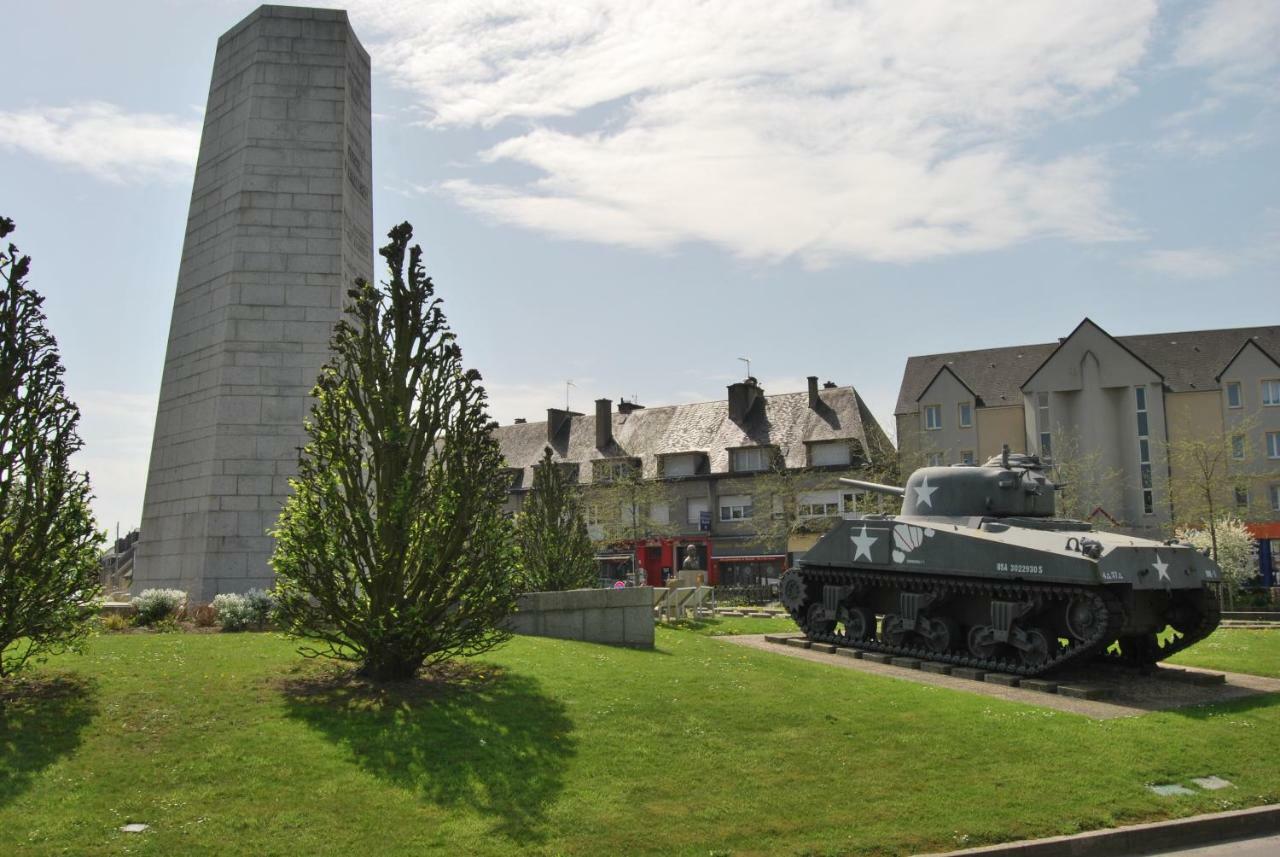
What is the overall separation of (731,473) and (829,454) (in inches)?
200

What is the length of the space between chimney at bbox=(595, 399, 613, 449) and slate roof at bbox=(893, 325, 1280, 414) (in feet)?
51.6

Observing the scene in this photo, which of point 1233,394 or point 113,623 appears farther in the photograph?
point 1233,394

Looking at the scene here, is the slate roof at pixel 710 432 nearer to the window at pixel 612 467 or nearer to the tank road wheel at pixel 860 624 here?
the window at pixel 612 467

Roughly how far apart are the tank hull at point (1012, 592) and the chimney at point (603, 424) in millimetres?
39019

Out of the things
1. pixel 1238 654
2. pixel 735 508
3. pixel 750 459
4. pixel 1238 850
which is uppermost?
pixel 750 459

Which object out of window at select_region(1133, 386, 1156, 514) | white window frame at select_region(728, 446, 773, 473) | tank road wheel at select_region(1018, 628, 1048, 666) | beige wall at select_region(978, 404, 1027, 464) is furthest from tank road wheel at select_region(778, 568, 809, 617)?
window at select_region(1133, 386, 1156, 514)

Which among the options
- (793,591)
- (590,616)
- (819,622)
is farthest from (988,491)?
(590,616)

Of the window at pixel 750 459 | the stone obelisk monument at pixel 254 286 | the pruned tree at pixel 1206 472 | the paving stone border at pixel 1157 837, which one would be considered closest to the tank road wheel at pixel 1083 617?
the paving stone border at pixel 1157 837

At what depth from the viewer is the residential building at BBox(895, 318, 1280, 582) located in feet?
153

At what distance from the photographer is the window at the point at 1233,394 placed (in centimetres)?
4812

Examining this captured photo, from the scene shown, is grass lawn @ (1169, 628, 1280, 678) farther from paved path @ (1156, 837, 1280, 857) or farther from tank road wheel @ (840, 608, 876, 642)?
paved path @ (1156, 837, 1280, 857)

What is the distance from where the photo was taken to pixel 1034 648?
1708 cm

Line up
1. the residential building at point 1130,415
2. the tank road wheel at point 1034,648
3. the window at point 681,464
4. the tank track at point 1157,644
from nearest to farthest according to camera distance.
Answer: the tank road wheel at point 1034,648, the tank track at point 1157,644, the residential building at point 1130,415, the window at point 681,464

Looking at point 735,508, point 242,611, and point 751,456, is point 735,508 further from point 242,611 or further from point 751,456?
point 242,611
